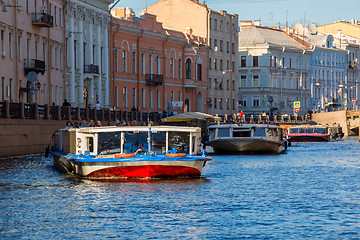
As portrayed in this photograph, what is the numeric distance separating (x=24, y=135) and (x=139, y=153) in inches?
633

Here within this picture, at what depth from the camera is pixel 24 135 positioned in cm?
4700

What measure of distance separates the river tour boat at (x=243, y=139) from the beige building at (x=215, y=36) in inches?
1775

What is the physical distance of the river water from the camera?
21.0 metres

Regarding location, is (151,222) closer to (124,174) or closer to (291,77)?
(124,174)

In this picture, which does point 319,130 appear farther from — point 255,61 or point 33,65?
point 33,65

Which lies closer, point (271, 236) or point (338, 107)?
point (271, 236)

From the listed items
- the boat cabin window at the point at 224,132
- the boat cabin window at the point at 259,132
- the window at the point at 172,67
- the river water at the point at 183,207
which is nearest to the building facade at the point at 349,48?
the window at the point at 172,67

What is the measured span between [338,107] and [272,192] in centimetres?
12986

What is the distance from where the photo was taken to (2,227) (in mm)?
21531

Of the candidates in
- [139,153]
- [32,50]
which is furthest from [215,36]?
[139,153]

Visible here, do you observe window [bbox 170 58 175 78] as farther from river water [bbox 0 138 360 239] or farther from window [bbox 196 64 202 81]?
river water [bbox 0 138 360 239]

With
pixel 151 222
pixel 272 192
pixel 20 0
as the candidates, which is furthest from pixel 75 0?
pixel 151 222

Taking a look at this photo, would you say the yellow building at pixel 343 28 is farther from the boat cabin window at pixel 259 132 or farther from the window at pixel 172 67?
the boat cabin window at pixel 259 132

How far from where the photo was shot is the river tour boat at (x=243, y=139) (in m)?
55.4
